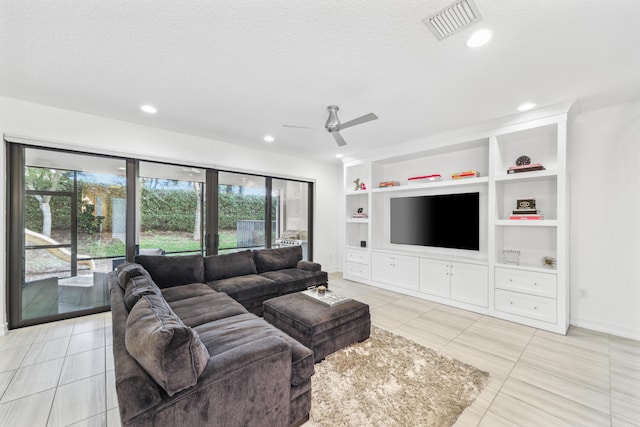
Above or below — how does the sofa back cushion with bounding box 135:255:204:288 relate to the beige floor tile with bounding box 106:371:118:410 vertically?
above

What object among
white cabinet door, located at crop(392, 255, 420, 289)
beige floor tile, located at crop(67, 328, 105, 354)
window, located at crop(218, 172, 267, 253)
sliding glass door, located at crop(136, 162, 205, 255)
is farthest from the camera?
window, located at crop(218, 172, 267, 253)

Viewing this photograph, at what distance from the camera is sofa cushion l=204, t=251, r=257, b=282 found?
3.63 m

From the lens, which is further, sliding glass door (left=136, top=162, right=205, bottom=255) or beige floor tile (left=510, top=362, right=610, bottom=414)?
sliding glass door (left=136, top=162, right=205, bottom=255)

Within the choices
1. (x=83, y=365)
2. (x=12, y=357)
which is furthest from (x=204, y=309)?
(x=12, y=357)

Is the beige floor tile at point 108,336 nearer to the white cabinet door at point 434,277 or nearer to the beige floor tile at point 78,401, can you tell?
the beige floor tile at point 78,401

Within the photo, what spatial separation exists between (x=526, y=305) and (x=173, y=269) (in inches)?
174

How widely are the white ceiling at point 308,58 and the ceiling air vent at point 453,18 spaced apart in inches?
1.8

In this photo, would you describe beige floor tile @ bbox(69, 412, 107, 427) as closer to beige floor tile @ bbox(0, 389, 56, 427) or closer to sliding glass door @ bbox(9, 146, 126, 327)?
beige floor tile @ bbox(0, 389, 56, 427)

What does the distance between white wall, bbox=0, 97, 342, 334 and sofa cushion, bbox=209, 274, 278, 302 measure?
2.00 metres

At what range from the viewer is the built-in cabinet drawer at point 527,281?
3074mm

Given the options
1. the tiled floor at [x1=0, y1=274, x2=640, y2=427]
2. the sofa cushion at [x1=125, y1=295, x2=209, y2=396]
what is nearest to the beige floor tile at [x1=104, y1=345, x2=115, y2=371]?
the tiled floor at [x1=0, y1=274, x2=640, y2=427]

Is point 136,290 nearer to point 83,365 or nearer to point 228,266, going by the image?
point 83,365

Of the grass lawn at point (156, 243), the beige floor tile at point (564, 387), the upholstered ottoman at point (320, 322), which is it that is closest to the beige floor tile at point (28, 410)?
the upholstered ottoman at point (320, 322)

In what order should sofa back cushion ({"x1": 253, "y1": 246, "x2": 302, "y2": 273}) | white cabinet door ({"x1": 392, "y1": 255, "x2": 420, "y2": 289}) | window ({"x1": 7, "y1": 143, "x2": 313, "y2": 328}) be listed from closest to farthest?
window ({"x1": 7, "y1": 143, "x2": 313, "y2": 328}) < sofa back cushion ({"x1": 253, "y1": 246, "x2": 302, "y2": 273}) < white cabinet door ({"x1": 392, "y1": 255, "x2": 420, "y2": 289})
